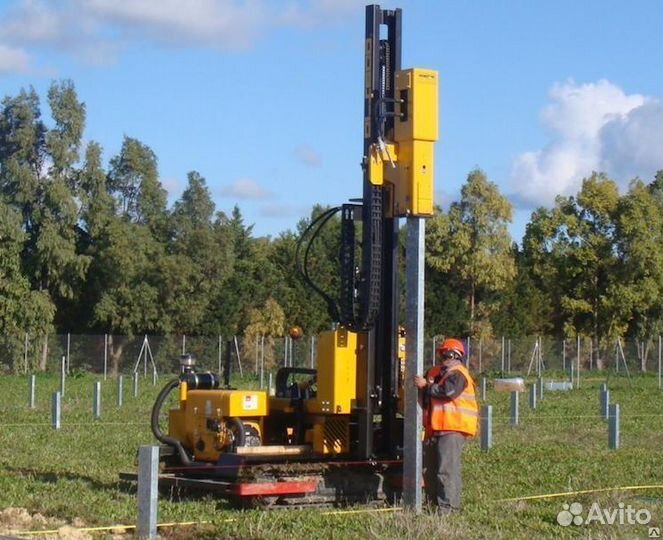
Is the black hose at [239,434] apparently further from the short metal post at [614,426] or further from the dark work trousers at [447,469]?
the short metal post at [614,426]

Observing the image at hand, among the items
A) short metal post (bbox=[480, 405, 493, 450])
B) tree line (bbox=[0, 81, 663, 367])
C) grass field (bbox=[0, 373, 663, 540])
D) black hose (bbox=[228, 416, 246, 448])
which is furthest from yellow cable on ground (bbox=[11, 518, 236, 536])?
tree line (bbox=[0, 81, 663, 367])

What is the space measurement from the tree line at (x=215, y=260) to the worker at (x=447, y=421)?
1631 inches

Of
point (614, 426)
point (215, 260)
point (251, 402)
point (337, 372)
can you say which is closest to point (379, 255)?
point (337, 372)

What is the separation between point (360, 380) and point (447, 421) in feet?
3.98

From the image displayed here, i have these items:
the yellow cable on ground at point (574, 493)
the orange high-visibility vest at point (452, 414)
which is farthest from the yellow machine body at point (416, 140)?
the yellow cable on ground at point (574, 493)

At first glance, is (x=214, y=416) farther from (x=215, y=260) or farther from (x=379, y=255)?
(x=215, y=260)

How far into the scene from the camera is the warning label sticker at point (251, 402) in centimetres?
1409

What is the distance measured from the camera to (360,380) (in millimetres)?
13664

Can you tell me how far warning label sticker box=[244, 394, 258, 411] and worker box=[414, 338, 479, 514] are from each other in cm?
210

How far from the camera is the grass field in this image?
11.7 meters

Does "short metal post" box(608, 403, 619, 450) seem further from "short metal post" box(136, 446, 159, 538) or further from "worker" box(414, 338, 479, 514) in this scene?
→ "short metal post" box(136, 446, 159, 538)

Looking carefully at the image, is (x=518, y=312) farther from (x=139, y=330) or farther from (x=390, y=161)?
(x=390, y=161)

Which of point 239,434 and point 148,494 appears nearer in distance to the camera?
point 148,494

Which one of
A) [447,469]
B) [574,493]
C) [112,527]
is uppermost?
[447,469]
